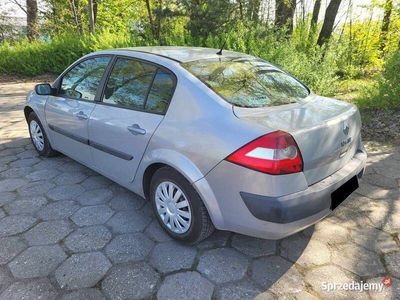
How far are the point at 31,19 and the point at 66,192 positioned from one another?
14.1 metres

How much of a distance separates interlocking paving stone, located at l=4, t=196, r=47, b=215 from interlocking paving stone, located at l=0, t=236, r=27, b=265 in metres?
0.41

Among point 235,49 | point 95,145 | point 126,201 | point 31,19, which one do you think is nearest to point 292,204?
point 126,201

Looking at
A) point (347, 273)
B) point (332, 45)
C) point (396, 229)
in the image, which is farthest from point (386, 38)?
point (347, 273)

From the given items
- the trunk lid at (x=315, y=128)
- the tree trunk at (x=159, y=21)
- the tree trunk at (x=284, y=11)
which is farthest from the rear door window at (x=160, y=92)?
the tree trunk at (x=284, y=11)

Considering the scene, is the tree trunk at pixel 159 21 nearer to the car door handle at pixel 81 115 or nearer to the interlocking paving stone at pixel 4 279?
the car door handle at pixel 81 115

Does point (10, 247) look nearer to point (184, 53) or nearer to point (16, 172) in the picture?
point (16, 172)

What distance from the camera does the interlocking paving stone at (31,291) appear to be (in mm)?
2129

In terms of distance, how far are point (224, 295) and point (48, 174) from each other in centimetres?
263

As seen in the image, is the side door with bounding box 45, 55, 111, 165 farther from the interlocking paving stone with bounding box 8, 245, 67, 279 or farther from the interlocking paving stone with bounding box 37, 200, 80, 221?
the interlocking paving stone with bounding box 8, 245, 67, 279

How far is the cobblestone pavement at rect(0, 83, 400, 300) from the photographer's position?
2.18 meters

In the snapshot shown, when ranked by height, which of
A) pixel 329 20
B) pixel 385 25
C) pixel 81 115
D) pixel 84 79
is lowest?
pixel 81 115

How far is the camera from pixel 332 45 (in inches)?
320

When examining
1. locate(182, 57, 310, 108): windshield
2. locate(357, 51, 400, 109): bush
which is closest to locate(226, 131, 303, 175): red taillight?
locate(182, 57, 310, 108): windshield

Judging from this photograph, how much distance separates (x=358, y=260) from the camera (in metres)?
2.41
